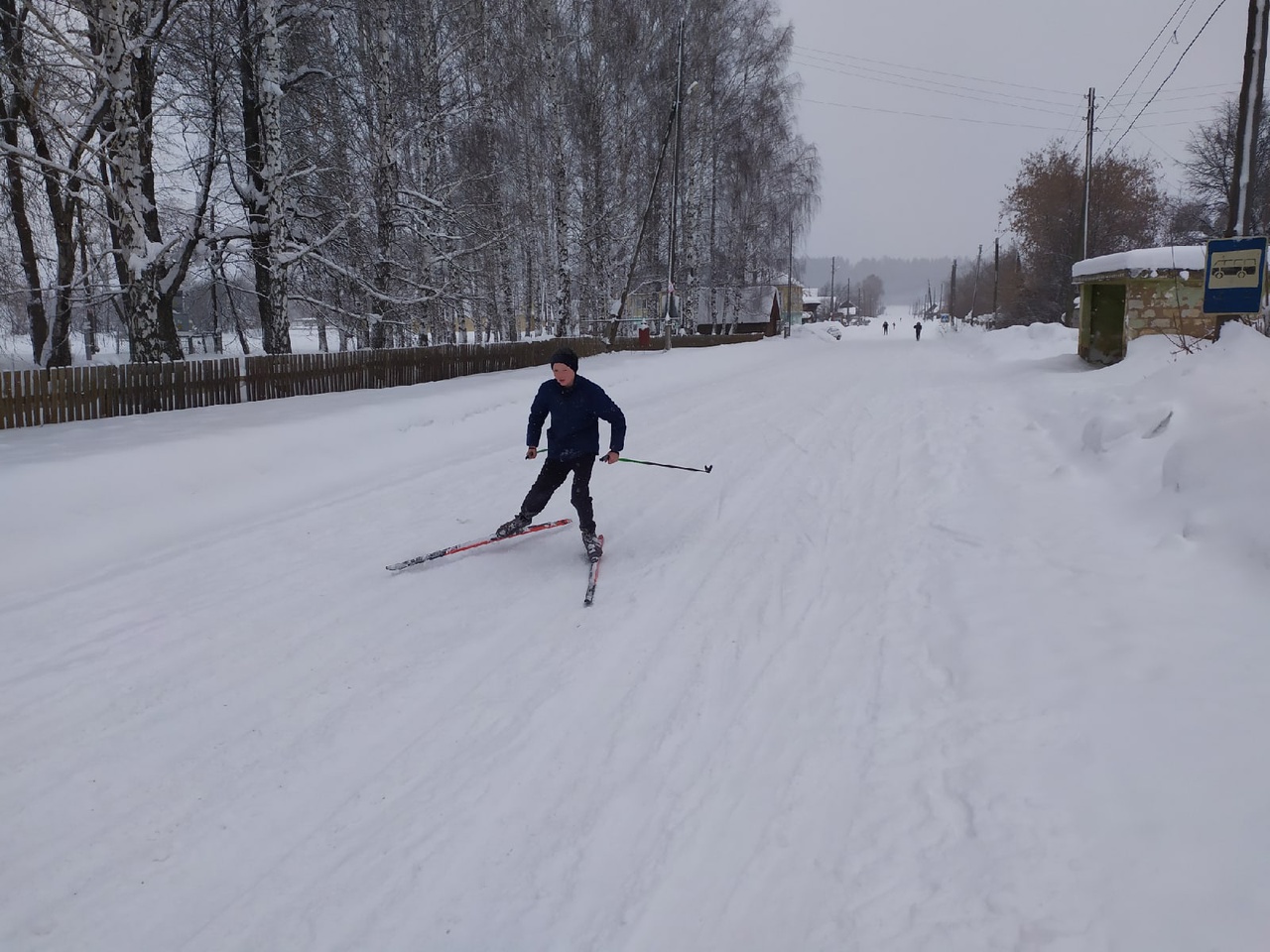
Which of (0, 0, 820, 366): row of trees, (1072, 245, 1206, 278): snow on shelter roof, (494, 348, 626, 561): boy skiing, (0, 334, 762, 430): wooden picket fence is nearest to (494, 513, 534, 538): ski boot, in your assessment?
(494, 348, 626, 561): boy skiing

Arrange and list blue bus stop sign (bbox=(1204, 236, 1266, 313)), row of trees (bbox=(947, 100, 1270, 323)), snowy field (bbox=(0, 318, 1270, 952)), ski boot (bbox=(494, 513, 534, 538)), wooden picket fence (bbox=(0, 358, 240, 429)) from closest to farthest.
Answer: snowy field (bbox=(0, 318, 1270, 952)), ski boot (bbox=(494, 513, 534, 538)), blue bus stop sign (bbox=(1204, 236, 1266, 313)), wooden picket fence (bbox=(0, 358, 240, 429)), row of trees (bbox=(947, 100, 1270, 323))

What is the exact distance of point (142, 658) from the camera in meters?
4.68

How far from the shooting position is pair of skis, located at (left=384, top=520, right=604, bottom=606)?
19.0 feet

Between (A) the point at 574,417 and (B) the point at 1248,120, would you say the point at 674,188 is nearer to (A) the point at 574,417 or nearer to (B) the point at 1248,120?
(B) the point at 1248,120

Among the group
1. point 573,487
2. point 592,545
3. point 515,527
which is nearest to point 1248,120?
point 573,487

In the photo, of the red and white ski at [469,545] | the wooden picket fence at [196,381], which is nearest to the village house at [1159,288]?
the red and white ski at [469,545]

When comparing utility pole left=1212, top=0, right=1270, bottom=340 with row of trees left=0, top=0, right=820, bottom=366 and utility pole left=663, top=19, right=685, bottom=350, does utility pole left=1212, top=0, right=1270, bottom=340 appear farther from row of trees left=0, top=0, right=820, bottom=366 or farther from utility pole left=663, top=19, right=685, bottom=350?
utility pole left=663, top=19, right=685, bottom=350

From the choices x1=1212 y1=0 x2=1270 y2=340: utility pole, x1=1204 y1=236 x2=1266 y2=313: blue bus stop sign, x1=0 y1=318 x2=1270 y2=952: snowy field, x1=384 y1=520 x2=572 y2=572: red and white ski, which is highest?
x1=1212 y1=0 x2=1270 y2=340: utility pole

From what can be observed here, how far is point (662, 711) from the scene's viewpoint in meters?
4.12

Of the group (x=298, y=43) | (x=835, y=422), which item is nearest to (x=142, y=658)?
(x=835, y=422)

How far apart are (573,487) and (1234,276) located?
8568 millimetres

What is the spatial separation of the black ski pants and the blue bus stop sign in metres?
7.98

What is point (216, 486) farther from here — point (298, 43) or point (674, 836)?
point (298, 43)

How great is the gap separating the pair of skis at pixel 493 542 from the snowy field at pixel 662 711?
4.7 inches
